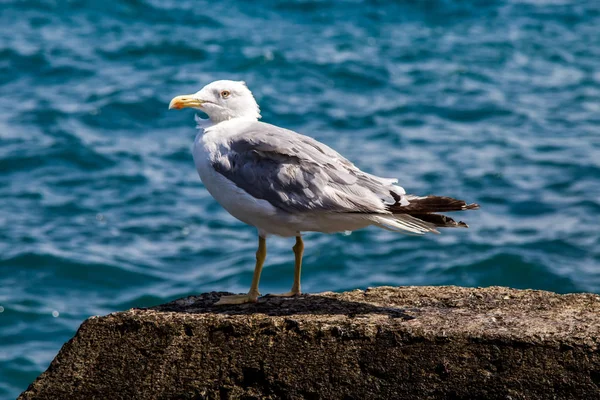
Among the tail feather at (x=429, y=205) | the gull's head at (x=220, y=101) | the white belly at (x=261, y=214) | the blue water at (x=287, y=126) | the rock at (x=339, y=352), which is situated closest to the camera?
the rock at (x=339, y=352)

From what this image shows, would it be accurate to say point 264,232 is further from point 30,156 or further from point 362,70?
point 362,70

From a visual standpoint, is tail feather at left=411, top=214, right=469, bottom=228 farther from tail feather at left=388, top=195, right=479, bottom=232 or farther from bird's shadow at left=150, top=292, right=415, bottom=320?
bird's shadow at left=150, top=292, right=415, bottom=320

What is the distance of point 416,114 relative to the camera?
13.5 metres

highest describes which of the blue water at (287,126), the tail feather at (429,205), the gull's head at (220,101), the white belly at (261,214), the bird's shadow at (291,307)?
the gull's head at (220,101)

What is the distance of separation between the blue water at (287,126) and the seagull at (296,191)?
3872 millimetres

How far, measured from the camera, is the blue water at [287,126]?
9.70 metres

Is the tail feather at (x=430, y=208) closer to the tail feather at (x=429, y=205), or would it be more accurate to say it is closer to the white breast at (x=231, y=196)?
the tail feather at (x=429, y=205)

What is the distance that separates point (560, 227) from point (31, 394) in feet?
22.8

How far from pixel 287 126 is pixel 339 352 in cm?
869

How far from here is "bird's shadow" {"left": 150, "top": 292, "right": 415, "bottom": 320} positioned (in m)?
4.87

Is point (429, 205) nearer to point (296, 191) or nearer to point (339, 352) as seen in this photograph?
point (296, 191)

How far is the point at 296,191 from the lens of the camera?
5.00 metres

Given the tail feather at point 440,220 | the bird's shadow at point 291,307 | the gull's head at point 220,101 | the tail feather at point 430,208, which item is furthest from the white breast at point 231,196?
the tail feather at point 440,220

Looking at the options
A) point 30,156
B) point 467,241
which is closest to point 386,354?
point 467,241
